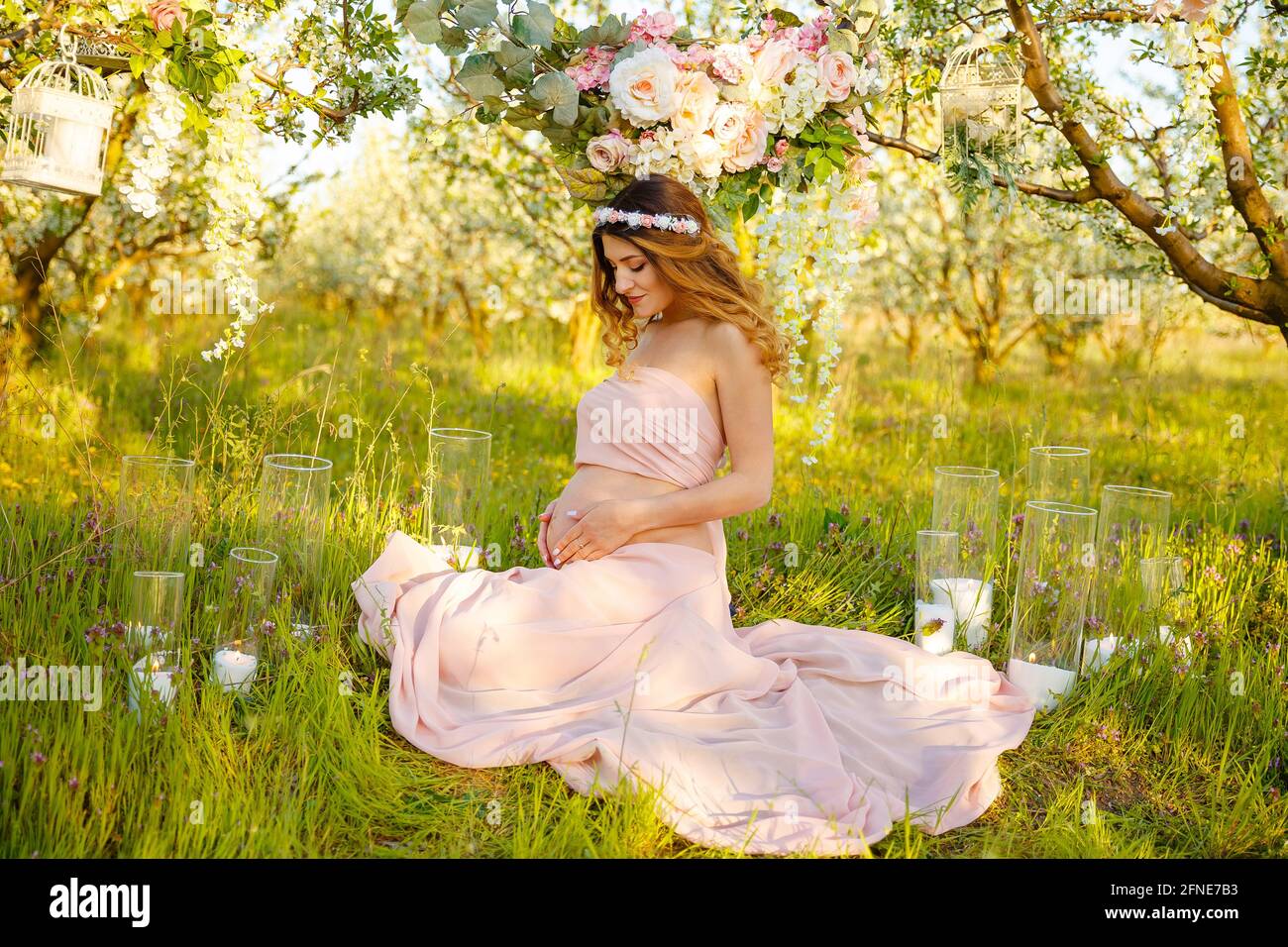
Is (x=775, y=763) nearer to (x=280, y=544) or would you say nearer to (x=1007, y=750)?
(x=1007, y=750)

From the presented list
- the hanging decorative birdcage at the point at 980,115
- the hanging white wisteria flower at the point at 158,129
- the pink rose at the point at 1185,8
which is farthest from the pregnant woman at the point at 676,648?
the pink rose at the point at 1185,8

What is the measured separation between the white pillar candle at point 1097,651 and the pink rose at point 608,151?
2.26 m

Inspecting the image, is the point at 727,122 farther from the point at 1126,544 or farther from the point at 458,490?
the point at 1126,544

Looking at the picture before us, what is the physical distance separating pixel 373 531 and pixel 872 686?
1.98m

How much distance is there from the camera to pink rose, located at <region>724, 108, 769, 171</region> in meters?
3.43

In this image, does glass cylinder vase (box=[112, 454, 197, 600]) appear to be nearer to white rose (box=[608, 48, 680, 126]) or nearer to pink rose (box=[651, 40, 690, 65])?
white rose (box=[608, 48, 680, 126])

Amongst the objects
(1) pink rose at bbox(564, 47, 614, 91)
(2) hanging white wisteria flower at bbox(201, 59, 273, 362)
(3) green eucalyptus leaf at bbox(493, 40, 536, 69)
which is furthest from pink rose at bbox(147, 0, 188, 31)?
(1) pink rose at bbox(564, 47, 614, 91)

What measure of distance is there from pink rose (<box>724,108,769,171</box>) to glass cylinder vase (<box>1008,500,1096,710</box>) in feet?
4.78

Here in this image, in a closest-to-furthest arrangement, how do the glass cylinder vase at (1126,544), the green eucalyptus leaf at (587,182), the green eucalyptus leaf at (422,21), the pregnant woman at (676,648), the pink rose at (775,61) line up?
the pregnant woman at (676,648), the green eucalyptus leaf at (422,21), the pink rose at (775,61), the green eucalyptus leaf at (587,182), the glass cylinder vase at (1126,544)

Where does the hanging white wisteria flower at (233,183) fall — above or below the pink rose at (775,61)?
below

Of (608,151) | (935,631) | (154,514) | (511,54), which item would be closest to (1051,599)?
(935,631)

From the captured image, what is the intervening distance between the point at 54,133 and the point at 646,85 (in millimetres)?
1621

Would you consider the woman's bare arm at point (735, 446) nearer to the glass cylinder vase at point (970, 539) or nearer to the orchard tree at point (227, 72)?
the glass cylinder vase at point (970, 539)

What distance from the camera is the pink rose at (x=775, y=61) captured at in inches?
133
